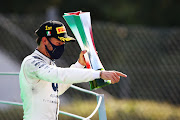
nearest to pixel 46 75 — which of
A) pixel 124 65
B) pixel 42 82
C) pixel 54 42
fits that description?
pixel 42 82

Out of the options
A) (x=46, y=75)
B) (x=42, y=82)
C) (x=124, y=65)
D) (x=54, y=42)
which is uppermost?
(x=54, y=42)

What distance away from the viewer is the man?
3283mm

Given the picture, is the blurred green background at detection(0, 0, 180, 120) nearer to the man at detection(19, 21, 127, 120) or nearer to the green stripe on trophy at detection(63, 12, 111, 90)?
the man at detection(19, 21, 127, 120)

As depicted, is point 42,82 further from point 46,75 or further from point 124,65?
point 124,65

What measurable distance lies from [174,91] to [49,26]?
413 centimetres

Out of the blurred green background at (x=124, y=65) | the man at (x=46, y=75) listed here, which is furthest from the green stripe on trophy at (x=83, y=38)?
the blurred green background at (x=124, y=65)

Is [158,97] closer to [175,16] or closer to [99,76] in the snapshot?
[99,76]

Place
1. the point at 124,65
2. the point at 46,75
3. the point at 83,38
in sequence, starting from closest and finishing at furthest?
the point at 46,75 → the point at 83,38 → the point at 124,65

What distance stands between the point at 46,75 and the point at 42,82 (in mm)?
218

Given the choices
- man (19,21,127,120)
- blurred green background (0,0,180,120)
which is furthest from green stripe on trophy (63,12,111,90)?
blurred green background (0,0,180,120)

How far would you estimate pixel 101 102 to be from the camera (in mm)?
3852

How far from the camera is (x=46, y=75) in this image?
330 cm

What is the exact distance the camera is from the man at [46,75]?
328 centimetres

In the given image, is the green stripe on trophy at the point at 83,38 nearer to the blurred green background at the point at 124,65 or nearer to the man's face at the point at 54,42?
the man's face at the point at 54,42
